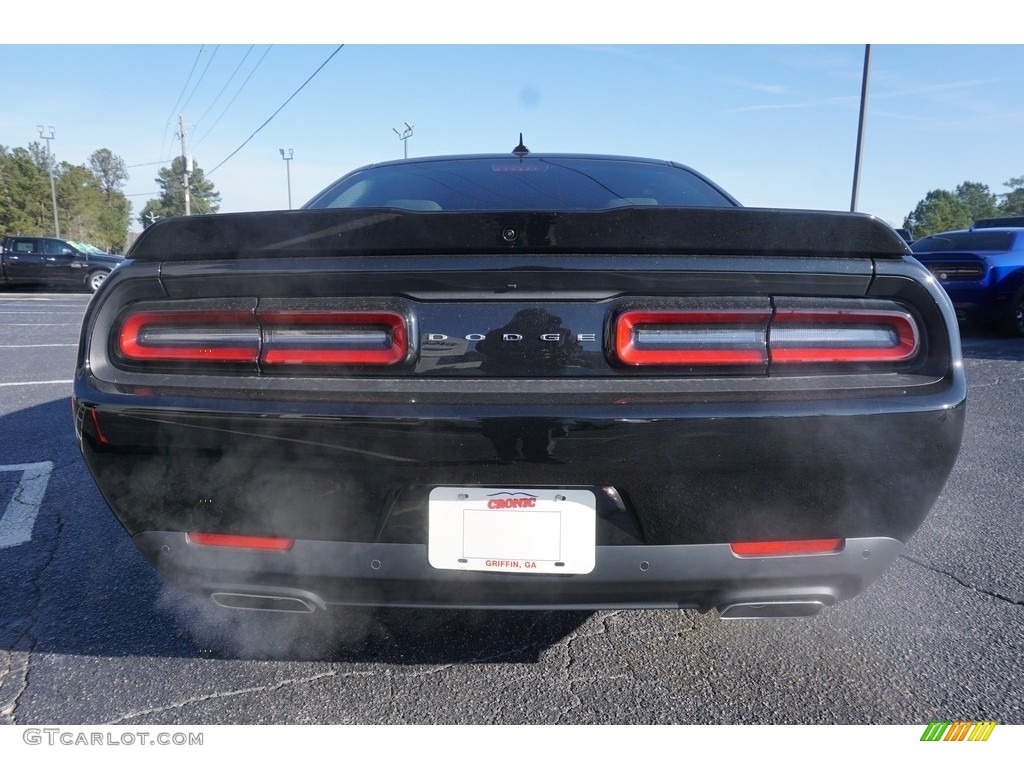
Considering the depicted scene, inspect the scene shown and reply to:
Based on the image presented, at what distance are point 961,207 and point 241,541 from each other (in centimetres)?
9816

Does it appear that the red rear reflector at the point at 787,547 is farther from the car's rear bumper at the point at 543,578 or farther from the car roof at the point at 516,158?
the car roof at the point at 516,158

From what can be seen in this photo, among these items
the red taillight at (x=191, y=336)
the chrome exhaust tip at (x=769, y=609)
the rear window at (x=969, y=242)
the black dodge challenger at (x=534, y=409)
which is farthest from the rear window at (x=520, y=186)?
the rear window at (x=969, y=242)

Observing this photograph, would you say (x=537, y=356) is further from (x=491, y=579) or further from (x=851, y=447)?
(x=851, y=447)

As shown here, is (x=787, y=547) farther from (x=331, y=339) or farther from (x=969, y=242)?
(x=969, y=242)

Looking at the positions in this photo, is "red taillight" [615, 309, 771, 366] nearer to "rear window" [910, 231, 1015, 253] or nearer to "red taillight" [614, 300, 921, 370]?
"red taillight" [614, 300, 921, 370]

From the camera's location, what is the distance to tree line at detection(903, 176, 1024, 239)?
242 ft

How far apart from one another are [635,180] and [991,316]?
8.28 metres

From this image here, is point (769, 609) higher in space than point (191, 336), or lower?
lower

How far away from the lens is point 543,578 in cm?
149

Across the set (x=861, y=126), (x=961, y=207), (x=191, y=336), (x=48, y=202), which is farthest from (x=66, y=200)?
(x=961, y=207)

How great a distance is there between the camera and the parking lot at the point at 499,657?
169cm

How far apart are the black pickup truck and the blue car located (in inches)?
755

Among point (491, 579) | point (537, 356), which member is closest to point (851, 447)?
point (537, 356)
